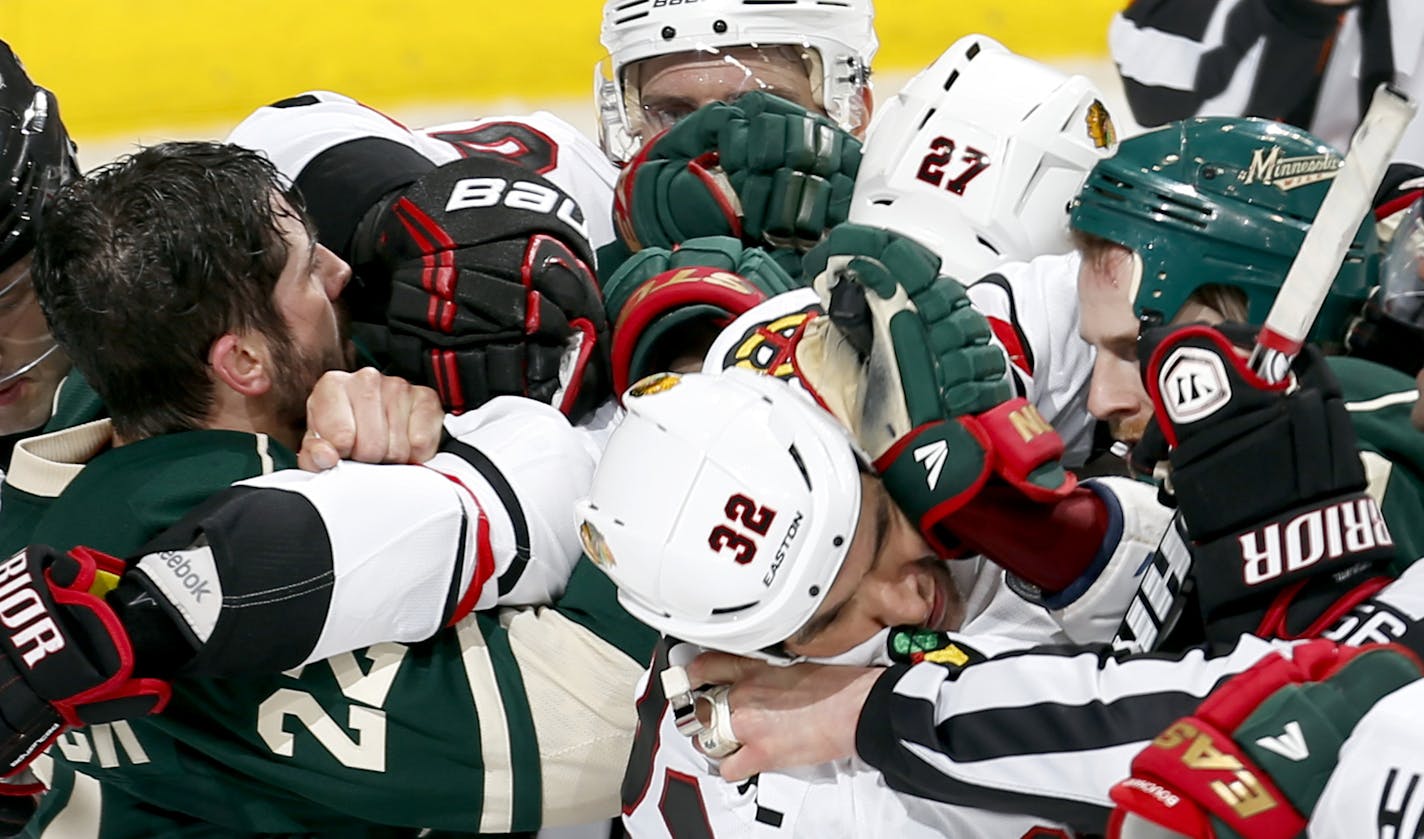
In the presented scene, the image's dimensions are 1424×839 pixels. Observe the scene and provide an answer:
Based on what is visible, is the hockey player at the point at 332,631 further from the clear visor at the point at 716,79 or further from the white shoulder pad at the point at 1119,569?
the clear visor at the point at 716,79

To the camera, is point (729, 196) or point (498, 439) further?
point (729, 196)

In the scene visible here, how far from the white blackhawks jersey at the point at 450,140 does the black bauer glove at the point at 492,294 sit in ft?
1.19

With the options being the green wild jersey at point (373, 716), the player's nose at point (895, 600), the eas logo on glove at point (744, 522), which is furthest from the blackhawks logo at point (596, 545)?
the green wild jersey at point (373, 716)

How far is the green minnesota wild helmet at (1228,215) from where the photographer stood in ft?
5.69

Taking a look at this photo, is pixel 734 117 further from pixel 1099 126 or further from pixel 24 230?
pixel 24 230

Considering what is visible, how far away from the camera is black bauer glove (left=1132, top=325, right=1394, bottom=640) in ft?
4.36

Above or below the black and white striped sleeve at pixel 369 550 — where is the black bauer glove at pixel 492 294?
above

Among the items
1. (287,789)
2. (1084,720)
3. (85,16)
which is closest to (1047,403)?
(1084,720)

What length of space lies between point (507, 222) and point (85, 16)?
227cm

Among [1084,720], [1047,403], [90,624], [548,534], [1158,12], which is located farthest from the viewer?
[1158,12]

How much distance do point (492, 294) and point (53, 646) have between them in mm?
576

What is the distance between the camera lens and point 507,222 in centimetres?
189

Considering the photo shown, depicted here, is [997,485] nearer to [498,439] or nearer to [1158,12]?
[498,439]

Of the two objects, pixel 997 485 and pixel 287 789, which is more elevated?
pixel 997 485
